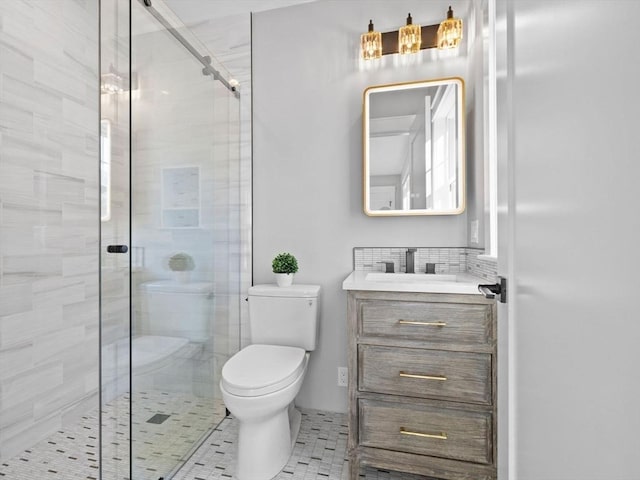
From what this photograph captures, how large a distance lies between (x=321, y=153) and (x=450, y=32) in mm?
963

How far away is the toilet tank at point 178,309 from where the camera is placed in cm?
138

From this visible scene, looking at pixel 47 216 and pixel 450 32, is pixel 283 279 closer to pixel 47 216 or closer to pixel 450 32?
pixel 47 216

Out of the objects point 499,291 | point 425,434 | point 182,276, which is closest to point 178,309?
point 182,276

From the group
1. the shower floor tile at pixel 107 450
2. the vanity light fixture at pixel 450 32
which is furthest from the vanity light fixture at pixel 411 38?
the shower floor tile at pixel 107 450

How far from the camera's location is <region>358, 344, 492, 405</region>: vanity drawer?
1332 millimetres

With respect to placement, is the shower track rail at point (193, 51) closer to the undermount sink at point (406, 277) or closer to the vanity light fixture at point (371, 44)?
the vanity light fixture at point (371, 44)

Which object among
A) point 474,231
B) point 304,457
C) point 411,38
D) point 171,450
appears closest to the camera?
point 171,450

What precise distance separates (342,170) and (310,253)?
0.55m

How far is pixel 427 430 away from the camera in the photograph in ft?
4.52

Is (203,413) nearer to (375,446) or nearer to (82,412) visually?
(82,412)

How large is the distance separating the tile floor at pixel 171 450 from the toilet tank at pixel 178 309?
0.88ft

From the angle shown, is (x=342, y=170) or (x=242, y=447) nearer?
(x=242, y=447)

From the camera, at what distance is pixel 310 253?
2.09 m

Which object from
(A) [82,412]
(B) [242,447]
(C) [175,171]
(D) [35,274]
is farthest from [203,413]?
(C) [175,171]
